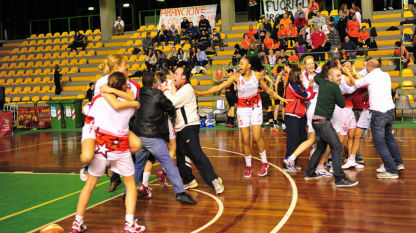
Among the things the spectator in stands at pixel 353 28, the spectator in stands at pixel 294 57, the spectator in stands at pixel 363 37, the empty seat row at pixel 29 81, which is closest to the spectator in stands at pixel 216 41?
the spectator in stands at pixel 294 57

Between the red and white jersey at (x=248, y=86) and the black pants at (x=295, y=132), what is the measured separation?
978mm

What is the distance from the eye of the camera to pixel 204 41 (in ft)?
70.2

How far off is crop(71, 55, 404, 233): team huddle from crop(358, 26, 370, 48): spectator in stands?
9895 millimetres

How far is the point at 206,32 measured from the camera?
21.9 m

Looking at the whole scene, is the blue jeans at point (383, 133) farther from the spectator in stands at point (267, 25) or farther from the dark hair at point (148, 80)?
the spectator in stands at point (267, 25)

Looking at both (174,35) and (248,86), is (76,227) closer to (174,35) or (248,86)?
(248,86)

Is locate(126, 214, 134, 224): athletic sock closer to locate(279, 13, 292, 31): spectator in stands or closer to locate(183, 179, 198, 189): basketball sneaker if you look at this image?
locate(183, 179, 198, 189): basketball sneaker

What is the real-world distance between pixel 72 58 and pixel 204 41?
9160 millimetres

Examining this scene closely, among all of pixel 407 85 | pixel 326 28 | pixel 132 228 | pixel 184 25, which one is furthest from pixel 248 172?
pixel 184 25

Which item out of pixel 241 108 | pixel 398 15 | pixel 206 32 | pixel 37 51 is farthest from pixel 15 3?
pixel 241 108

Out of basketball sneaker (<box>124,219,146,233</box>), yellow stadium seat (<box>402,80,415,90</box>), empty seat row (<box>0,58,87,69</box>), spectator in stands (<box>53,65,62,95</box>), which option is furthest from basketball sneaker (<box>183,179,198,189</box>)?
empty seat row (<box>0,58,87,69</box>)

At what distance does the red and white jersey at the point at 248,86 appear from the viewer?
7902 mm

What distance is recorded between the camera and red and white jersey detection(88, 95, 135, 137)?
5242mm

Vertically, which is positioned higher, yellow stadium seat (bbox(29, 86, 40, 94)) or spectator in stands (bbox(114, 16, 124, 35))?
spectator in stands (bbox(114, 16, 124, 35))
